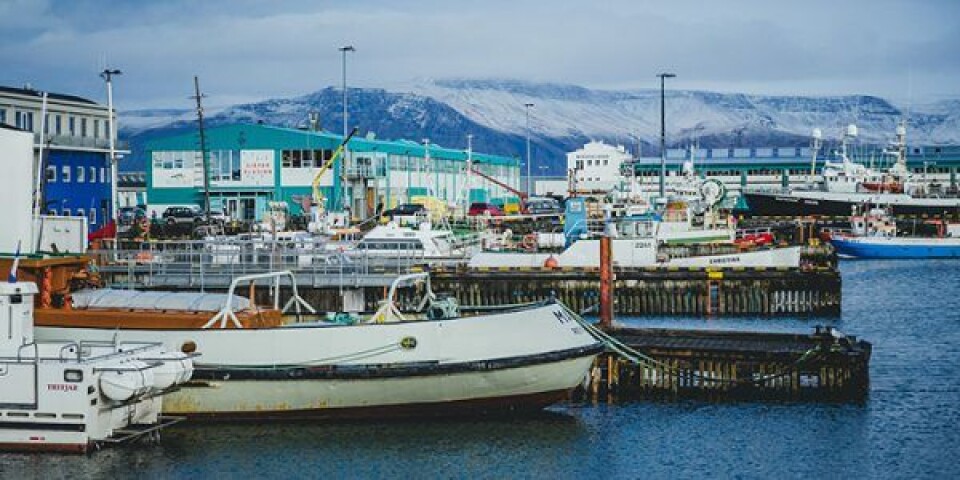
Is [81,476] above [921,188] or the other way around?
the other way around

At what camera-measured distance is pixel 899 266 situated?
83.9 m

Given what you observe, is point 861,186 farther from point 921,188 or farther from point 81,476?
point 81,476

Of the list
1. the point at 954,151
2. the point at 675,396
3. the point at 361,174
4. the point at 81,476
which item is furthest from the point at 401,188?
the point at 954,151

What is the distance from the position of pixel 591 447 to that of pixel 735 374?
6.16 meters

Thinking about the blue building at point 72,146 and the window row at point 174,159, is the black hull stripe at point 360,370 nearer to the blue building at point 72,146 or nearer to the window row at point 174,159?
the blue building at point 72,146

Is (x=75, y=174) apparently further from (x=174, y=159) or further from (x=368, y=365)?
(x=368, y=365)

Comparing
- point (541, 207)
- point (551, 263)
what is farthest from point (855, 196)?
Answer: point (551, 263)

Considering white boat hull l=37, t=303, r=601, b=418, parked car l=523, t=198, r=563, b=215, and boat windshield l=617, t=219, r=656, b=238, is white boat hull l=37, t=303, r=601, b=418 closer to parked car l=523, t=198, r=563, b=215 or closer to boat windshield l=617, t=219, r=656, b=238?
boat windshield l=617, t=219, r=656, b=238

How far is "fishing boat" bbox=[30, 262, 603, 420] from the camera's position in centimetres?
2747

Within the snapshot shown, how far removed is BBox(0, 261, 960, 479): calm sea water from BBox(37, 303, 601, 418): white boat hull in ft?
1.91

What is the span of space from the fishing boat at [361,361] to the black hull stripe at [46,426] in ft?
10.2

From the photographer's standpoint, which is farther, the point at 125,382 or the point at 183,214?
the point at 183,214

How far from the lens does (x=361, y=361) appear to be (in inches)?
1083

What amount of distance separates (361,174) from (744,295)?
47515 mm
